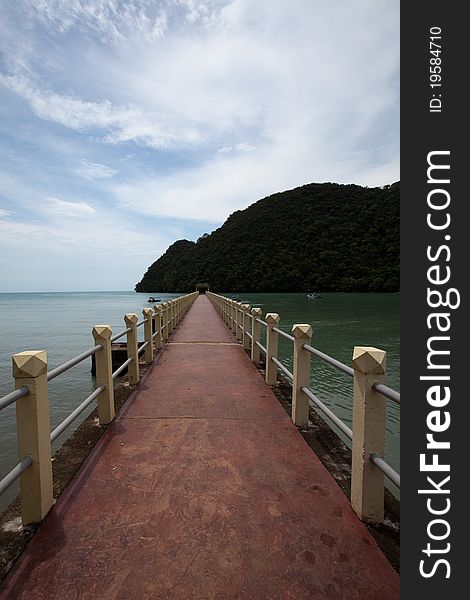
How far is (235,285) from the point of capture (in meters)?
90.1

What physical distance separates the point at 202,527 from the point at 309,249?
95473 mm

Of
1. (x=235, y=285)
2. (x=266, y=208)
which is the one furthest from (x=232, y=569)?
(x=266, y=208)

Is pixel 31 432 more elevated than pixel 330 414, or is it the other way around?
pixel 31 432

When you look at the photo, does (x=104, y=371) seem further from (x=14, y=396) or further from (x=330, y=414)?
(x=330, y=414)

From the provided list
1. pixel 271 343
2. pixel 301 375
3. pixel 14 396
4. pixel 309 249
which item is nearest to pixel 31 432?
pixel 14 396

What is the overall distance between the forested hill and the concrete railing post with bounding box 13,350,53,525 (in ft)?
279

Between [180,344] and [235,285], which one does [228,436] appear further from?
[235,285]

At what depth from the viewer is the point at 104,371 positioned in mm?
3781

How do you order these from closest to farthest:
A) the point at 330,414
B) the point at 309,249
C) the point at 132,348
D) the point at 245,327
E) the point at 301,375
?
the point at 330,414 < the point at 301,375 < the point at 132,348 < the point at 245,327 < the point at 309,249

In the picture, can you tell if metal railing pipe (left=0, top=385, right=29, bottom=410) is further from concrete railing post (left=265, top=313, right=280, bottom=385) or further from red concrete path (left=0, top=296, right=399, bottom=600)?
concrete railing post (left=265, top=313, right=280, bottom=385)

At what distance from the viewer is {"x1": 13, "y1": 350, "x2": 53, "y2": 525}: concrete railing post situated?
7.07ft

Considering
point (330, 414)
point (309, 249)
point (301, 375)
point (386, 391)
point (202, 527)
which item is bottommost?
point (202, 527)

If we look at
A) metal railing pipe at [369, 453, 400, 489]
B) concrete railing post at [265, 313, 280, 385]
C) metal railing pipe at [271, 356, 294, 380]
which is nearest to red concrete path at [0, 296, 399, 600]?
metal railing pipe at [369, 453, 400, 489]

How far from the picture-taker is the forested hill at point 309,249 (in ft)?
282
